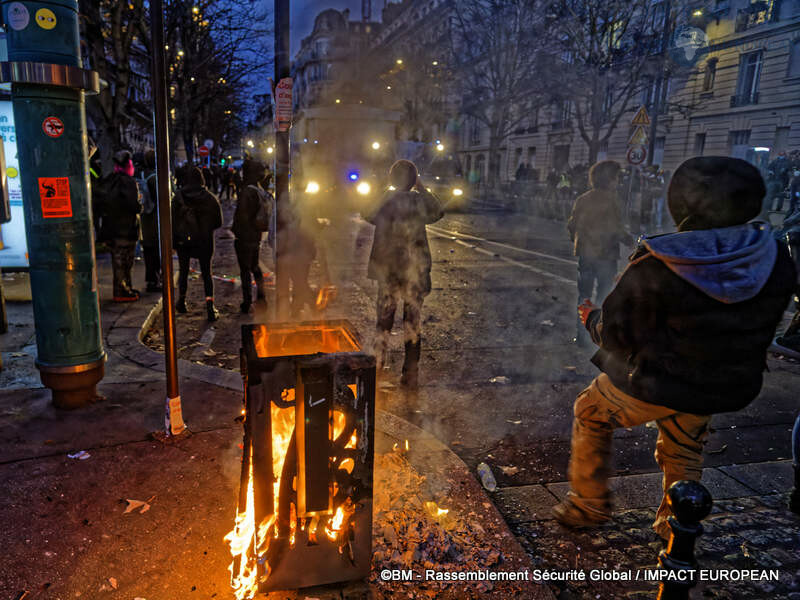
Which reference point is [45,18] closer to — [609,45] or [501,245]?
[501,245]

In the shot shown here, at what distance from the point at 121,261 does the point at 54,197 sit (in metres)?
4.20

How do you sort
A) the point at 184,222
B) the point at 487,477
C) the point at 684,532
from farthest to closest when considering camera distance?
the point at 184,222
the point at 487,477
the point at 684,532

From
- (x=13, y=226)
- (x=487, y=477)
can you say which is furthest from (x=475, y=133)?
(x=487, y=477)

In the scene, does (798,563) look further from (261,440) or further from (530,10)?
(530,10)

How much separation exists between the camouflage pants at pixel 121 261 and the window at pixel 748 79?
103 ft

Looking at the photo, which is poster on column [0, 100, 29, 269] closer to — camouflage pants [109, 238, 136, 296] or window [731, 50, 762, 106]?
camouflage pants [109, 238, 136, 296]

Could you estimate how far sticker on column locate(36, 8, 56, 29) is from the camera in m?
3.53

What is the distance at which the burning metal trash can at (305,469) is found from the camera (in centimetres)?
226

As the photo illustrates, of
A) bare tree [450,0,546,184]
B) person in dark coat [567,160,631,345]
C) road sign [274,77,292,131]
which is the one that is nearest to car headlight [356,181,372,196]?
bare tree [450,0,546,184]

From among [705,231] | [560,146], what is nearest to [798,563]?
[705,231]

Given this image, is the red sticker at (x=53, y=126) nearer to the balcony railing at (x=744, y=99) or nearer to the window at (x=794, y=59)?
the window at (x=794, y=59)

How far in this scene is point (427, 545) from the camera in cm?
282

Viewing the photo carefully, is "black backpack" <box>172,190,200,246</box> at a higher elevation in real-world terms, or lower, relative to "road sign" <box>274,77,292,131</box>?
lower

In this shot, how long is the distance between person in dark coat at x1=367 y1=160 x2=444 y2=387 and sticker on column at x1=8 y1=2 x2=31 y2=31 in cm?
276
